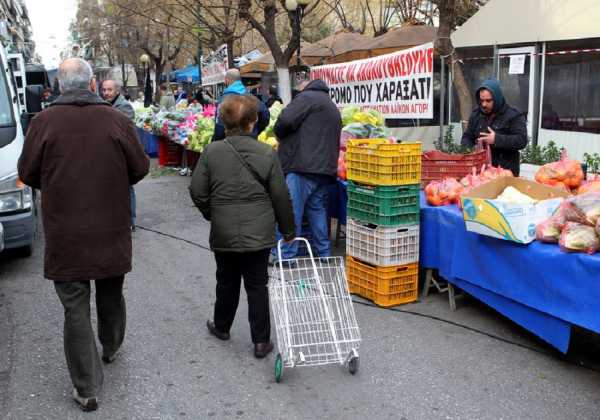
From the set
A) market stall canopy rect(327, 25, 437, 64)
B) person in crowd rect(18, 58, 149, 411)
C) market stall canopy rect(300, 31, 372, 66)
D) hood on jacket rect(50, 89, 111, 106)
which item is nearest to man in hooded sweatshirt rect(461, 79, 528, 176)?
person in crowd rect(18, 58, 149, 411)

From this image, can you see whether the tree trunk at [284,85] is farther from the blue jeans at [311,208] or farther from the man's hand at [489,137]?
the man's hand at [489,137]

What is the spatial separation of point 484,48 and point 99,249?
12.6m

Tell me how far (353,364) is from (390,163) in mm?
1711

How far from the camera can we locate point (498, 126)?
6125 millimetres

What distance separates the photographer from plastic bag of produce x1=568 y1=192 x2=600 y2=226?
3.94 m

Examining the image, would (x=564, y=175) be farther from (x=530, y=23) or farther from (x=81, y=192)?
(x=530, y=23)

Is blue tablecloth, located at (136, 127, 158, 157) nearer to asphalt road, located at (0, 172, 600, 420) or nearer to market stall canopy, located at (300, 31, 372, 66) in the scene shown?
market stall canopy, located at (300, 31, 372, 66)

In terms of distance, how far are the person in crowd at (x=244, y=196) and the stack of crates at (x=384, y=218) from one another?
1205 millimetres

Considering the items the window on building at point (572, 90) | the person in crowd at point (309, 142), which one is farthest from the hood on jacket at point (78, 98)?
the window on building at point (572, 90)

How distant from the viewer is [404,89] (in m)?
8.94

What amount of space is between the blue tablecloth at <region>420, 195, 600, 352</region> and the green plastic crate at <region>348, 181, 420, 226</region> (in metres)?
0.20

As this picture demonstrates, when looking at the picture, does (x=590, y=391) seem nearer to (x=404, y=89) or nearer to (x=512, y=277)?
(x=512, y=277)

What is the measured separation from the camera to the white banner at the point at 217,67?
16141mm

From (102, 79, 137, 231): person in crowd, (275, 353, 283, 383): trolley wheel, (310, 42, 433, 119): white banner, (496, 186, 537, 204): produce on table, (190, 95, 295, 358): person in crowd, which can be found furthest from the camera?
(310, 42, 433, 119): white banner
